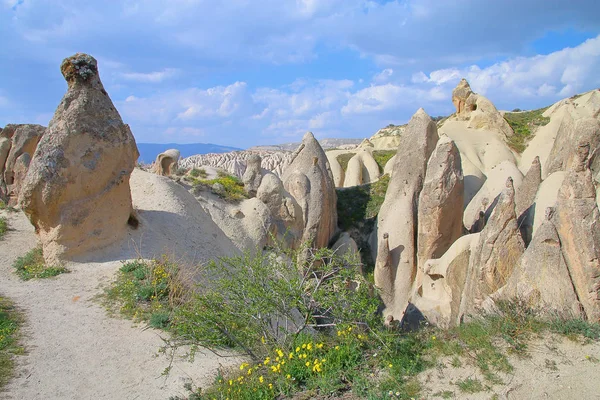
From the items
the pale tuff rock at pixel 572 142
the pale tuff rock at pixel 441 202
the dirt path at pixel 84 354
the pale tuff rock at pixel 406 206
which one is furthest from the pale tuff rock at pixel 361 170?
the dirt path at pixel 84 354

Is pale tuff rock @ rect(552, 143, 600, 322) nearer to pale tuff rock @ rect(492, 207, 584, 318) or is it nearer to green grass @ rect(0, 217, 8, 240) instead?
pale tuff rock @ rect(492, 207, 584, 318)

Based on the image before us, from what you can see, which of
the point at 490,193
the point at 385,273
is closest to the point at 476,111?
the point at 490,193

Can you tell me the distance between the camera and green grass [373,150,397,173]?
73.4ft

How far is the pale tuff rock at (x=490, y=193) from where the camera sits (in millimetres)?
10891

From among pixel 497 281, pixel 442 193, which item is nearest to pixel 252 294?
pixel 497 281

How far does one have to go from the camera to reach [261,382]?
12.9ft

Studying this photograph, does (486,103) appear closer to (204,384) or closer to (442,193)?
(442,193)

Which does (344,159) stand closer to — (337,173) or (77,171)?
(337,173)

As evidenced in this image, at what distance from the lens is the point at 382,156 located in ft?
76.4

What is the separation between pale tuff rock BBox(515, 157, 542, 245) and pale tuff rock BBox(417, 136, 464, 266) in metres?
1.83

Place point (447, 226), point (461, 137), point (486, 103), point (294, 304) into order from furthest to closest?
point (486, 103)
point (461, 137)
point (447, 226)
point (294, 304)

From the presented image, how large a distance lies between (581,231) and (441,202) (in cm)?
504

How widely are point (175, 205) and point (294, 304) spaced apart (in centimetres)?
591

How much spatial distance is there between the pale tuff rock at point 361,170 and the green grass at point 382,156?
35cm
